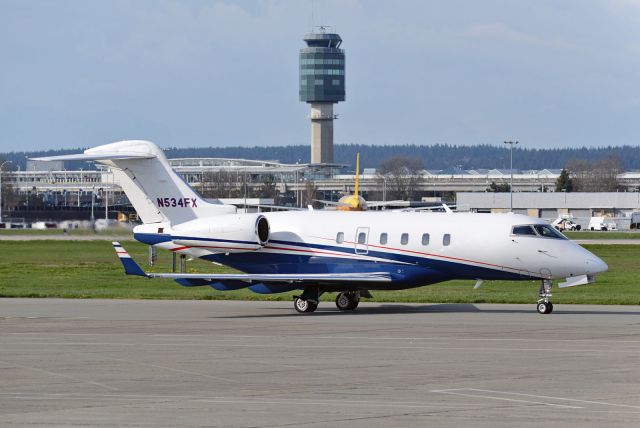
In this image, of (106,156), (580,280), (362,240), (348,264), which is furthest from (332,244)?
(106,156)

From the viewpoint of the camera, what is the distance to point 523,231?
33.0 m

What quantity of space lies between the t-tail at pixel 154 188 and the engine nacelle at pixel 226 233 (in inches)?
52.3

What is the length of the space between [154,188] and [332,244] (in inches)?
235

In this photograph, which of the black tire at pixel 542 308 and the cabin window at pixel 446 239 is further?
the cabin window at pixel 446 239

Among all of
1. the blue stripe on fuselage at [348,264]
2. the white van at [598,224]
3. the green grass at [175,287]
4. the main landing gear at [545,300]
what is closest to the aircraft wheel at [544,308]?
the main landing gear at [545,300]

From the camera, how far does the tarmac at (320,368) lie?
1600 centimetres

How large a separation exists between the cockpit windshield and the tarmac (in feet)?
7.16

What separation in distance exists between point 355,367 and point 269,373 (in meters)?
1.67

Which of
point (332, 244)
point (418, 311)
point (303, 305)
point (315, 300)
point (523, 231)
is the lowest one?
point (418, 311)

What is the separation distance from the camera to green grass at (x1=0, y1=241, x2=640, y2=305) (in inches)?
1532

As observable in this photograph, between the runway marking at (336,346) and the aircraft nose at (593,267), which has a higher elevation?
the aircraft nose at (593,267)

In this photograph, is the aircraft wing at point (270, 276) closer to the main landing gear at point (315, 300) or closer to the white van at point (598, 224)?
the main landing gear at point (315, 300)

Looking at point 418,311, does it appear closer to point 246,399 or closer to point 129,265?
point 129,265

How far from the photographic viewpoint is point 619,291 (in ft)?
138
